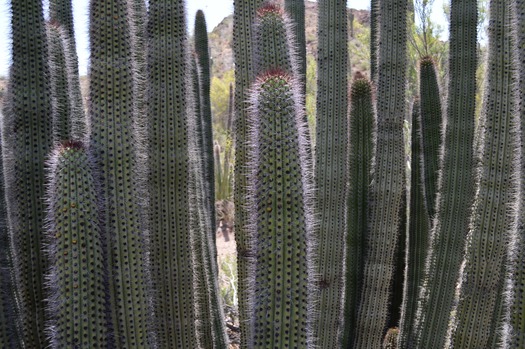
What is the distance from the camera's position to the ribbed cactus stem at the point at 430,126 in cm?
701

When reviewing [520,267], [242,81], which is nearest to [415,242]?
[242,81]

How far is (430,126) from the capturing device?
714 centimetres

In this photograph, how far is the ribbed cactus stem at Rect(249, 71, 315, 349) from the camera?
3182mm

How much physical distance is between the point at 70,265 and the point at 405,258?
5.02 m

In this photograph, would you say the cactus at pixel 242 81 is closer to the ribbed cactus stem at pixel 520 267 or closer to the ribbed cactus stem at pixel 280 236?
the ribbed cactus stem at pixel 280 236

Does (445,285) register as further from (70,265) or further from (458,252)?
(70,265)

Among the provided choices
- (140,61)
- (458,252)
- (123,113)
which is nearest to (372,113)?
(458,252)

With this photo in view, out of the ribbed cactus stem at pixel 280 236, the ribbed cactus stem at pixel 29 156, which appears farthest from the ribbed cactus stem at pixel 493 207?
the ribbed cactus stem at pixel 29 156

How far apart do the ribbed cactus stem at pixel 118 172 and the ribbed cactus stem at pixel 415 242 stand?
11.9ft

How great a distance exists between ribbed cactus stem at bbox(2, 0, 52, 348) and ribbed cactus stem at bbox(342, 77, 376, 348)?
10.4 feet

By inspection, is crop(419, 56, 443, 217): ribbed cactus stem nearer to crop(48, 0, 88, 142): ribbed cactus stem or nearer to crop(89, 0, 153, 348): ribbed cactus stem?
crop(48, 0, 88, 142): ribbed cactus stem

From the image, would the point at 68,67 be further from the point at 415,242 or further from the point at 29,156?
the point at 415,242

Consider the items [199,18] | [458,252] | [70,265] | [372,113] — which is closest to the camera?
[70,265]

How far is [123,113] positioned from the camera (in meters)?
3.53
